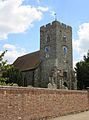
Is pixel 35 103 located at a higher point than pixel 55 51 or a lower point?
lower

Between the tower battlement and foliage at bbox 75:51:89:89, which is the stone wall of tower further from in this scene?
foliage at bbox 75:51:89:89

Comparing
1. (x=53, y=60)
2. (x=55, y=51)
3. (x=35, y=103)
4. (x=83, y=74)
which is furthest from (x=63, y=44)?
(x=35, y=103)

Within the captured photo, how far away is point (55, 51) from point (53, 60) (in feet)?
5.99

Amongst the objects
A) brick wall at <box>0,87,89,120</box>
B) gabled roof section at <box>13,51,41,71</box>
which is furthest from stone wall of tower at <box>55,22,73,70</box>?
brick wall at <box>0,87,89,120</box>

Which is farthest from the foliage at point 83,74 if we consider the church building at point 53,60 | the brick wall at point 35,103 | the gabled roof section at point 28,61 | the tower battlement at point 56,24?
the brick wall at point 35,103

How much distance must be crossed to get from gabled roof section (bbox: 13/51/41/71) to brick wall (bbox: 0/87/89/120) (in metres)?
38.2

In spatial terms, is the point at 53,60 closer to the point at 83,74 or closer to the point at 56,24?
the point at 56,24

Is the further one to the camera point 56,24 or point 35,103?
point 56,24

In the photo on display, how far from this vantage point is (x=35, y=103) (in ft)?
55.0

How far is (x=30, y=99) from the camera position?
53.3 feet

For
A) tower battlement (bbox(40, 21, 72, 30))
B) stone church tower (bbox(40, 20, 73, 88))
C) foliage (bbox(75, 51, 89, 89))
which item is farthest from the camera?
foliage (bbox(75, 51, 89, 89))

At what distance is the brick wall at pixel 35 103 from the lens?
14.2m

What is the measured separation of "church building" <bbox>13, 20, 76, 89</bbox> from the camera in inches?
2222

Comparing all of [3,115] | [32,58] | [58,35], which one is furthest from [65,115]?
[32,58]
